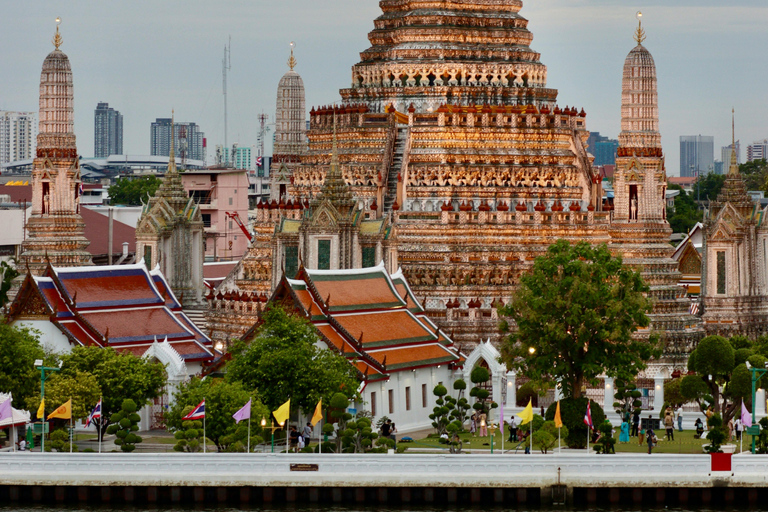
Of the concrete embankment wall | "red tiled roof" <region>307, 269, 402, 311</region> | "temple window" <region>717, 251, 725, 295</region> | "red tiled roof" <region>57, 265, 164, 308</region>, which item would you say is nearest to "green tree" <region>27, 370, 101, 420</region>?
the concrete embankment wall

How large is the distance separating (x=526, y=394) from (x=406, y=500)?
11643mm

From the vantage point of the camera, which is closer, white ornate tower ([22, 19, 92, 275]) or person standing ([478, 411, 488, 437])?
person standing ([478, 411, 488, 437])

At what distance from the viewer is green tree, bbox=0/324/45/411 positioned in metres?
58.7

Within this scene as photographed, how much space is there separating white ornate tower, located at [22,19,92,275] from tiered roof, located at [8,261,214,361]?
1516 centimetres

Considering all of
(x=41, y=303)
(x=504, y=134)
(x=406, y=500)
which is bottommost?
(x=406, y=500)

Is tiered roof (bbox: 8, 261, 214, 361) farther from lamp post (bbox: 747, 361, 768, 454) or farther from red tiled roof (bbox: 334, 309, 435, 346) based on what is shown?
lamp post (bbox: 747, 361, 768, 454)

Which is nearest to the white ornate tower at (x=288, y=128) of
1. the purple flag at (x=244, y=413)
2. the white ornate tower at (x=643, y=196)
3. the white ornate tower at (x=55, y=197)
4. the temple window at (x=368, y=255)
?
the white ornate tower at (x=55, y=197)

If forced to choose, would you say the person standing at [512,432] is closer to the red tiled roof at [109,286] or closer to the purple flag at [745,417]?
the purple flag at [745,417]

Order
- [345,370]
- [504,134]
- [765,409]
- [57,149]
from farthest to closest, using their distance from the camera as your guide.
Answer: [57,149] → [504,134] → [765,409] → [345,370]

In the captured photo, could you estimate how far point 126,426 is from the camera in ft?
188

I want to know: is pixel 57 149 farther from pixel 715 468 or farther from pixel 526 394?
pixel 715 468

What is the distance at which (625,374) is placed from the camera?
194 ft

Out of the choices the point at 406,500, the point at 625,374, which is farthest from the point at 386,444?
the point at 625,374

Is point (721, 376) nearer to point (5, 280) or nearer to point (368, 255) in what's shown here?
point (368, 255)
